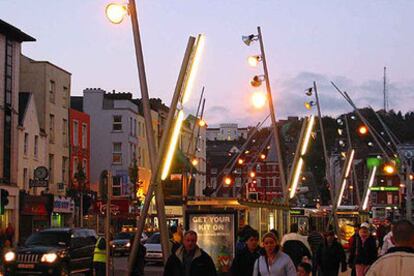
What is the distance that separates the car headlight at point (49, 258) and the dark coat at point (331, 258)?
37.3ft

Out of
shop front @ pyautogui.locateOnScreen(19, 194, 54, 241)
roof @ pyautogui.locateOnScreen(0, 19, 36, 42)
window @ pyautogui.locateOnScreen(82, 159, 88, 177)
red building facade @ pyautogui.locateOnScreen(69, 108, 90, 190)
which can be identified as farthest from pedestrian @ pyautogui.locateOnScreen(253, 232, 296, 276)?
window @ pyautogui.locateOnScreen(82, 159, 88, 177)

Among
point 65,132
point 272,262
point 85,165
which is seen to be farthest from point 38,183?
point 272,262

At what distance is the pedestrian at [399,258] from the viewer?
284 inches

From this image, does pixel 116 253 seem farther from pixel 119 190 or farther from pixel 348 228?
pixel 119 190

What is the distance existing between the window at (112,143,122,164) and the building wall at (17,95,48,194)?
60.7 feet

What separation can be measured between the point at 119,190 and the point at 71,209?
43.6 ft

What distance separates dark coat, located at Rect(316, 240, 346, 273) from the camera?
2017 centimetres

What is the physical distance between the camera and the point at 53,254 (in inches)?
1156

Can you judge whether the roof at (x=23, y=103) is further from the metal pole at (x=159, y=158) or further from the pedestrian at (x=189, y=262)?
the pedestrian at (x=189, y=262)

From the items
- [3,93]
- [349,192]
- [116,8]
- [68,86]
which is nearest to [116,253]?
[3,93]

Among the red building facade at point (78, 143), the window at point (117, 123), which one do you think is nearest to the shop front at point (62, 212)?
the red building facade at point (78, 143)

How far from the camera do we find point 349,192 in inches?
5423

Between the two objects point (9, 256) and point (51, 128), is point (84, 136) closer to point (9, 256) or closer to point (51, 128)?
point (51, 128)

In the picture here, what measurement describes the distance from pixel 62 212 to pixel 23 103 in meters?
8.70
